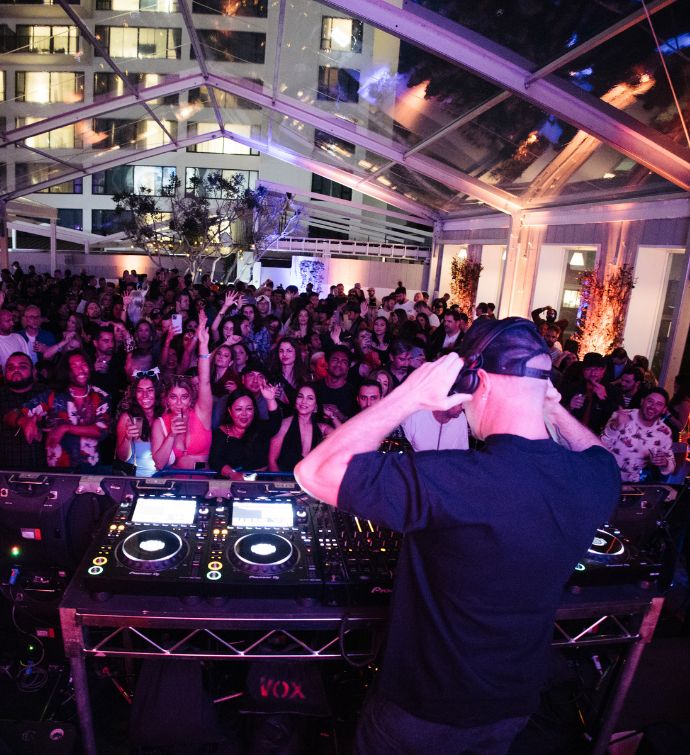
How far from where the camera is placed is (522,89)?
538 centimetres

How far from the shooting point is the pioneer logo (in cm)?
205

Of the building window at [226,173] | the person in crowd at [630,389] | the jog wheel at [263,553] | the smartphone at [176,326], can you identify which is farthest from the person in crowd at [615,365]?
the building window at [226,173]

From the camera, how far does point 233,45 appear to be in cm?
796

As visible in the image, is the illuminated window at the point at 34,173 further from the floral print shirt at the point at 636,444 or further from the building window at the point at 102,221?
the building window at the point at 102,221

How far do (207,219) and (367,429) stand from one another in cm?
1441

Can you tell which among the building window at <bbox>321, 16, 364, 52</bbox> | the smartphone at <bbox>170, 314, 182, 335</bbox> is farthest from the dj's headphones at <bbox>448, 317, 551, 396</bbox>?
the building window at <bbox>321, 16, 364, 52</bbox>

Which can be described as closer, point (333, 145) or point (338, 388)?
point (338, 388)

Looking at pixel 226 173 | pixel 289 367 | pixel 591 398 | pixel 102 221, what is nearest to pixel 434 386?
pixel 289 367

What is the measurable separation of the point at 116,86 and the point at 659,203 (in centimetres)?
811

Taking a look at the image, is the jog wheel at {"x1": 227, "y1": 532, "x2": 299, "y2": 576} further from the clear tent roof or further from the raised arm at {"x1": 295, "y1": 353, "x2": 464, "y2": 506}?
the clear tent roof

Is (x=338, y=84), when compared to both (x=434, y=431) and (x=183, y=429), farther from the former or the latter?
(x=183, y=429)

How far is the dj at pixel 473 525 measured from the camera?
1.10 meters

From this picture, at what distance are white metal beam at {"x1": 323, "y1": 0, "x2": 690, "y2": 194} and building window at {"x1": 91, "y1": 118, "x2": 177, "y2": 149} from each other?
266 inches

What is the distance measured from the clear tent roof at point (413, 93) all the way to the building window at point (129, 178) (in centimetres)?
1227
